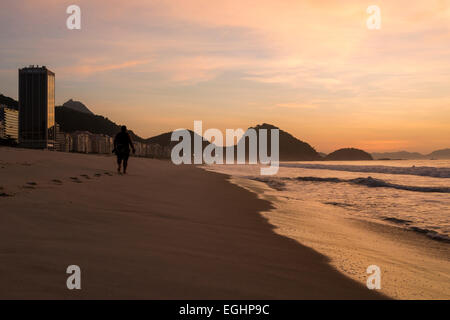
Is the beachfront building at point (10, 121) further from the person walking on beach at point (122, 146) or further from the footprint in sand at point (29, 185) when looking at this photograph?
the footprint in sand at point (29, 185)

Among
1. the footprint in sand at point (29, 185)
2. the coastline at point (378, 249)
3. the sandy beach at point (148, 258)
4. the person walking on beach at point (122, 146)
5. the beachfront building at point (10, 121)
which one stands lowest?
the coastline at point (378, 249)

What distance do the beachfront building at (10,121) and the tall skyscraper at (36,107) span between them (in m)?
2.36

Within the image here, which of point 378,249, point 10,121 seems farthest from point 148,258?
point 10,121

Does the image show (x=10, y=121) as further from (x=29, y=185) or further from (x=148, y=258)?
(x=148, y=258)

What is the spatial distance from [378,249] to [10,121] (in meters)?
200

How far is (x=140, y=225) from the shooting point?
436cm

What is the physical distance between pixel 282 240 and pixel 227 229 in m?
0.82

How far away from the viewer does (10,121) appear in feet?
561

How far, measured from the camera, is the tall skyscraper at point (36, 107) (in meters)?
166

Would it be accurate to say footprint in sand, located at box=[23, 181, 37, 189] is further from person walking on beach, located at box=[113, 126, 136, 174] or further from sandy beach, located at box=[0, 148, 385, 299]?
person walking on beach, located at box=[113, 126, 136, 174]

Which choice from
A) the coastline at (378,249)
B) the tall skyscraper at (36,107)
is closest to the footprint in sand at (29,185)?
the coastline at (378,249)
